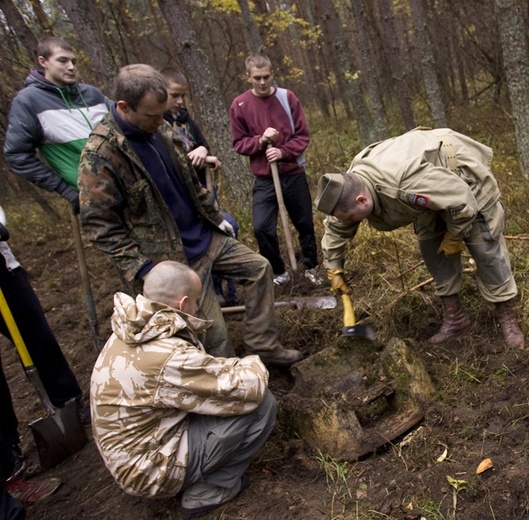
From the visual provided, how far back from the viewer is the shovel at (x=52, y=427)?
2.81 m

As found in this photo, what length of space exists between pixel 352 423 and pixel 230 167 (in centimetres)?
439

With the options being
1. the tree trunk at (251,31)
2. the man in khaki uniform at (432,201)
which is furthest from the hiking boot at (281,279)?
the tree trunk at (251,31)

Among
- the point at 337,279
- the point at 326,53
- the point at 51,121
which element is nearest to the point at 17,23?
the point at 51,121

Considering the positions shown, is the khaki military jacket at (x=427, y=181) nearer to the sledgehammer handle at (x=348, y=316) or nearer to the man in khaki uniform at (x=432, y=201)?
the man in khaki uniform at (x=432, y=201)

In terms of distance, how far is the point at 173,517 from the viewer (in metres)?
2.32

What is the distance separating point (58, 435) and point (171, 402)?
1359 mm

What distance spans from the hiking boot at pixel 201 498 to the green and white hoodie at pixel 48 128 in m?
2.24

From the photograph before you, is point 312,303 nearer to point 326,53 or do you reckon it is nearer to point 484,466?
point 484,466

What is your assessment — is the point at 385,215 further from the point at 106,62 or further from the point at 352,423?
the point at 106,62

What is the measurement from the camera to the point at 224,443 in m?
2.17

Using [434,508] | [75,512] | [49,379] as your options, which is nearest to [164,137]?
[49,379]

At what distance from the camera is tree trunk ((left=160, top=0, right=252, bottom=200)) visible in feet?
18.7

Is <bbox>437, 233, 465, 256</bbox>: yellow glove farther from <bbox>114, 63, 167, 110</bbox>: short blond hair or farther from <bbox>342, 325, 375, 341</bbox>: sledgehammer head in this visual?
<bbox>114, 63, 167, 110</bbox>: short blond hair

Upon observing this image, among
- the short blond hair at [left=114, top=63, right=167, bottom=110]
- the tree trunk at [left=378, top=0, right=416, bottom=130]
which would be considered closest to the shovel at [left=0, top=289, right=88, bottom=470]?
the short blond hair at [left=114, top=63, right=167, bottom=110]
